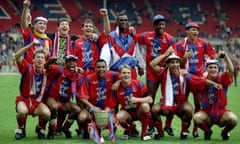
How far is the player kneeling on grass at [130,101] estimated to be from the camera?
8.09m

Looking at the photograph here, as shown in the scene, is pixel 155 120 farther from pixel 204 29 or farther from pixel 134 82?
pixel 204 29

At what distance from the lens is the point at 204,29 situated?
43.0 metres

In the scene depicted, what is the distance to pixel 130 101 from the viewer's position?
8172 mm

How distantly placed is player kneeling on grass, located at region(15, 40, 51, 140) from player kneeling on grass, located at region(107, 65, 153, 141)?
101 cm

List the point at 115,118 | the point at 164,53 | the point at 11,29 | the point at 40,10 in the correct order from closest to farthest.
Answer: the point at 115,118
the point at 164,53
the point at 11,29
the point at 40,10

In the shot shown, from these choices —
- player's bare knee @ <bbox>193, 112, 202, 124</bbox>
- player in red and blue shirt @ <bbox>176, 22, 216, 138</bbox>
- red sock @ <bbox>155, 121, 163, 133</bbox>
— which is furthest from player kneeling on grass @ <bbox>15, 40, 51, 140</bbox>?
player in red and blue shirt @ <bbox>176, 22, 216, 138</bbox>

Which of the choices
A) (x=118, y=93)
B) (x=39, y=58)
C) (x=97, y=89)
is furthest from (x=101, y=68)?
(x=39, y=58)

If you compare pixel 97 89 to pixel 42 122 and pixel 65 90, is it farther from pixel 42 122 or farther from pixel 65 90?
pixel 42 122

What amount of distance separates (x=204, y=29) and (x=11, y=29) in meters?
14.7

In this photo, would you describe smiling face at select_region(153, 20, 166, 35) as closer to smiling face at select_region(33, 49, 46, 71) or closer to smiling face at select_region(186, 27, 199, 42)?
smiling face at select_region(186, 27, 199, 42)

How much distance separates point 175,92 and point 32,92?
6.99ft

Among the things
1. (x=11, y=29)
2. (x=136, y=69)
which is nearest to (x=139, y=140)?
(x=136, y=69)

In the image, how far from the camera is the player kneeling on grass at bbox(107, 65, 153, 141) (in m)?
8.09

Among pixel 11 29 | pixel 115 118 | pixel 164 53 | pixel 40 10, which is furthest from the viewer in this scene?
pixel 40 10
